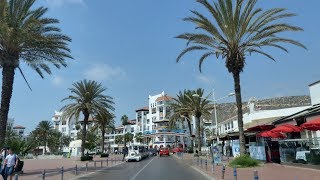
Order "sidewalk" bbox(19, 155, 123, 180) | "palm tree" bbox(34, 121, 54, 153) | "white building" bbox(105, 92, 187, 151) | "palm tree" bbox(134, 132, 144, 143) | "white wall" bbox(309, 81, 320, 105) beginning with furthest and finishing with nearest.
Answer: "palm tree" bbox(134, 132, 144, 143) → "white building" bbox(105, 92, 187, 151) → "palm tree" bbox(34, 121, 54, 153) → "white wall" bbox(309, 81, 320, 105) → "sidewalk" bbox(19, 155, 123, 180)

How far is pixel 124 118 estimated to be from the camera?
150 meters

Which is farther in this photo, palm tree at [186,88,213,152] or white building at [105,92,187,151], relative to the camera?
white building at [105,92,187,151]

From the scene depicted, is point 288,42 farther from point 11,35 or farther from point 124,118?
point 124,118

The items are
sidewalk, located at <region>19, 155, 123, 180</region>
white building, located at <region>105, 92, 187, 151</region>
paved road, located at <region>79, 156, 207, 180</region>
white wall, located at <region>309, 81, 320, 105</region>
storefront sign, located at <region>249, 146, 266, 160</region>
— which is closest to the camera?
paved road, located at <region>79, 156, 207, 180</region>

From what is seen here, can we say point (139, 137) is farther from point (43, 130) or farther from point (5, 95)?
point (5, 95)

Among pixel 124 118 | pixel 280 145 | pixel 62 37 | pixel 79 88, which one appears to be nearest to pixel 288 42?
pixel 280 145

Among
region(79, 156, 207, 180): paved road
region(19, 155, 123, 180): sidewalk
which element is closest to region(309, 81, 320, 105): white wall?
region(79, 156, 207, 180): paved road

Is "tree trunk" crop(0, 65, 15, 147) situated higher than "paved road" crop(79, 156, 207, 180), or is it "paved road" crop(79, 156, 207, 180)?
"tree trunk" crop(0, 65, 15, 147)

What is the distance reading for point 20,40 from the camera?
89.9 ft

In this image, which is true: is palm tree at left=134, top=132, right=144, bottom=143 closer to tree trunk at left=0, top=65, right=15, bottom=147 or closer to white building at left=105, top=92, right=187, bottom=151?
white building at left=105, top=92, right=187, bottom=151

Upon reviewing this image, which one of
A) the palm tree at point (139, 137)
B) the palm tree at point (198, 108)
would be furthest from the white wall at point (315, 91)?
the palm tree at point (139, 137)

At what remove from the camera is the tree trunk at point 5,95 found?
2725 cm

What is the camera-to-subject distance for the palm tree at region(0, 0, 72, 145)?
26.8 metres

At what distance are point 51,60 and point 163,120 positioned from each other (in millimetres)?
106444
